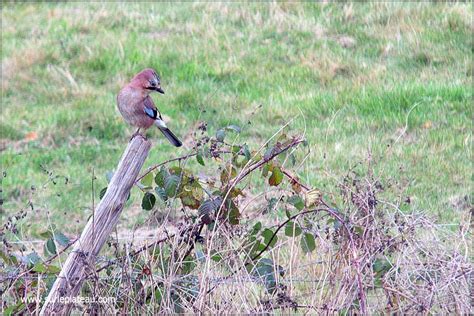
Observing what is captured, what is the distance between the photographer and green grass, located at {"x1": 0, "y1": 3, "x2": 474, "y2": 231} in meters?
8.14

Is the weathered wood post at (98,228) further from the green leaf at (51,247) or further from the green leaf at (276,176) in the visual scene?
the green leaf at (276,176)

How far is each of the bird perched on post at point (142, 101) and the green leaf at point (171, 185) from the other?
0.77 meters

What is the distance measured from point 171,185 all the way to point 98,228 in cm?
54

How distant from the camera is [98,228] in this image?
16.0ft

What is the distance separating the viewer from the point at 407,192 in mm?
7504

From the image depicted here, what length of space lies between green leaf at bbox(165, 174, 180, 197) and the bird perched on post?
77cm

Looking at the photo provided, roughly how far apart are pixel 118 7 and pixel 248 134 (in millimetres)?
3237

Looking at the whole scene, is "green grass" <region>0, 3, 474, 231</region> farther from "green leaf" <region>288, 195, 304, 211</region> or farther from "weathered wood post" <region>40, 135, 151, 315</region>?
"weathered wood post" <region>40, 135, 151, 315</region>

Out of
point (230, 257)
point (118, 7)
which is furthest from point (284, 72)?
point (230, 257)

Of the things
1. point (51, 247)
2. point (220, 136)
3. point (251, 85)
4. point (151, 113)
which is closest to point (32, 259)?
point (51, 247)

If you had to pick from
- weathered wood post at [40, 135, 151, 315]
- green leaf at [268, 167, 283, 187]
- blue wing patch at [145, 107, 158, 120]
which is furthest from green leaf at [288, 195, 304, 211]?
blue wing patch at [145, 107, 158, 120]

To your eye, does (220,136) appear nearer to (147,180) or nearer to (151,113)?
(147,180)

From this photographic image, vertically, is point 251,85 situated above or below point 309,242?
below

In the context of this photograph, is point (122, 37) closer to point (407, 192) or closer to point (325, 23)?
point (325, 23)
